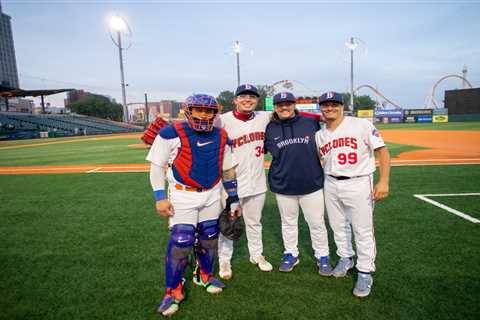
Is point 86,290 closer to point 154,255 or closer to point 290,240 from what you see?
point 154,255

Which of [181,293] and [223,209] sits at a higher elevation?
[223,209]

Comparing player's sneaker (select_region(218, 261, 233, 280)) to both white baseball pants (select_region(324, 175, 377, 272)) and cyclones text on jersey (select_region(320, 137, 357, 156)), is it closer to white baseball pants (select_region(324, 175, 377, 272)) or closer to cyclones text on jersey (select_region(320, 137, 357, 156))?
white baseball pants (select_region(324, 175, 377, 272))

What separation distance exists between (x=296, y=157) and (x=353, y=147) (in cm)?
62

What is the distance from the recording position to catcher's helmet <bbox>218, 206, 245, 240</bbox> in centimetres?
301

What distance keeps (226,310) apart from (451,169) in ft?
29.4

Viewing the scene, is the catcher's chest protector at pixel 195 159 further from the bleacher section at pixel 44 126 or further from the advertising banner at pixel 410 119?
the advertising banner at pixel 410 119

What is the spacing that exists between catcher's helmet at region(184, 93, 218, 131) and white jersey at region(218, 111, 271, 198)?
1.92ft

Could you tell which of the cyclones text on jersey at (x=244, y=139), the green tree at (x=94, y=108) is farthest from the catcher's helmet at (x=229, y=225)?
the green tree at (x=94, y=108)

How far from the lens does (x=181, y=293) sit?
2.85m

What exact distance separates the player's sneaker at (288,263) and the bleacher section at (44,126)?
40.3 metres

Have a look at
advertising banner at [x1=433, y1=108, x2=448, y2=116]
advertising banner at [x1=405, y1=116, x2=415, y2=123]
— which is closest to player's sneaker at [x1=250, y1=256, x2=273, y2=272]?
advertising banner at [x1=405, y1=116, x2=415, y2=123]

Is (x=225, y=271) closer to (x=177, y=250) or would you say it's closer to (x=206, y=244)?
(x=206, y=244)

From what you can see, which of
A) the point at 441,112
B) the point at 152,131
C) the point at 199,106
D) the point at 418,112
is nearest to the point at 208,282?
the point at 152,131

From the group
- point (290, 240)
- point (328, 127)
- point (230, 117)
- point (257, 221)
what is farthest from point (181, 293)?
point (328, 127)
